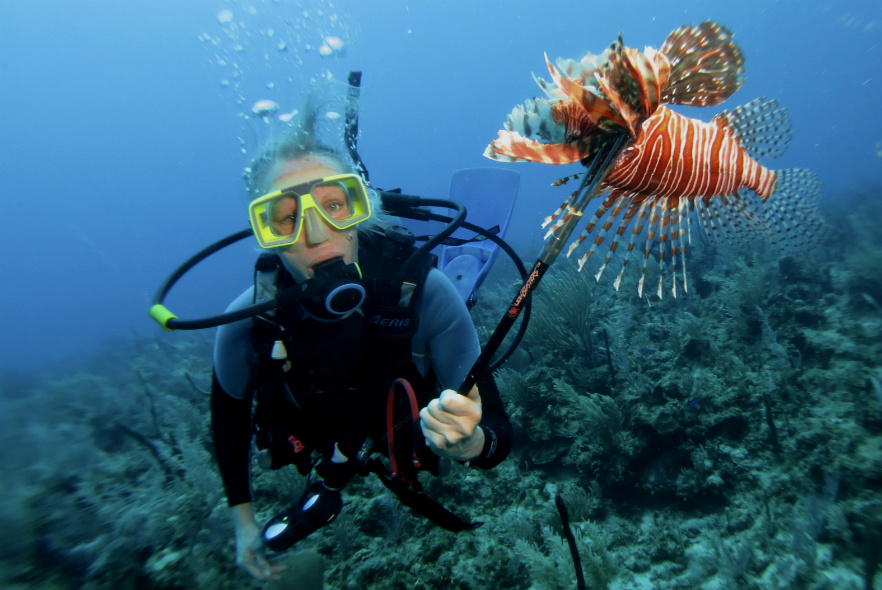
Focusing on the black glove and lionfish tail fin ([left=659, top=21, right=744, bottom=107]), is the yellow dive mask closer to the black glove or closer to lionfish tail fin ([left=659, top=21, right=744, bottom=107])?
the black glove

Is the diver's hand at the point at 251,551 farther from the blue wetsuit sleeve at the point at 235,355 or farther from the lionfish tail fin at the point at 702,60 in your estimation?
the lionfish tail fin at the point at 702,60

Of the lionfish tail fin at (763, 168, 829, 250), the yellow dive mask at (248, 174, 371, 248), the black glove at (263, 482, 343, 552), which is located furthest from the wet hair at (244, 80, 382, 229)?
the lionfish tail fin at (763, 168, 829, 250)

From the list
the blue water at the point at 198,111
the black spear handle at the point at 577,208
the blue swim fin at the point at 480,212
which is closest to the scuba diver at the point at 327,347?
the black spear handle at the point at 577,208

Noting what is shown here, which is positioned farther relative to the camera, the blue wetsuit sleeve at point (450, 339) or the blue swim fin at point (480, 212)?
the blue swim fin at point (480, 212)

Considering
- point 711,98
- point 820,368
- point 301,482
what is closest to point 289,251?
point 711,98

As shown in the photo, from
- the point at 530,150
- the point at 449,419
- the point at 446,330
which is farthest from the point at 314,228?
the point at 530,150

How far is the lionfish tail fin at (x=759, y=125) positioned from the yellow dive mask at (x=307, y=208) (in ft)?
5.69

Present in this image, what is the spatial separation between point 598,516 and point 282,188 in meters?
3.80

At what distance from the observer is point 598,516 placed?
3.86 m

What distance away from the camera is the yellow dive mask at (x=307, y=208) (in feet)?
7.43

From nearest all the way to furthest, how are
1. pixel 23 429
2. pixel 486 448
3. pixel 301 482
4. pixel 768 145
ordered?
pixel 768 145, pixel 486 448, pixel 301 482, pixel 23 429

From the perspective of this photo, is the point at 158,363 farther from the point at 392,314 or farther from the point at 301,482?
the point at 392,314

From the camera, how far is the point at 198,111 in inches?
4469

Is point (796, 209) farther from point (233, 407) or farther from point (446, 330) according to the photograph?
point (233, 407)
